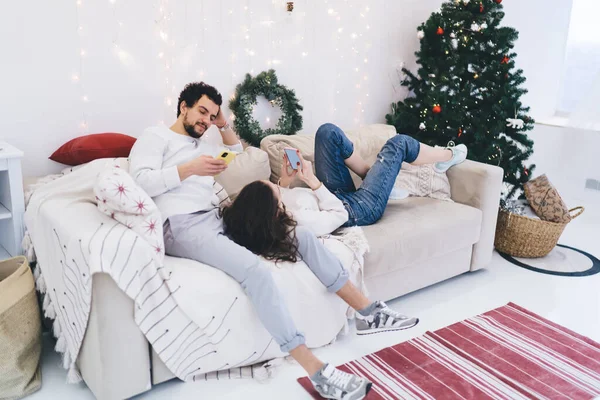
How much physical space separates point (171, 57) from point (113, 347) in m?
1.55

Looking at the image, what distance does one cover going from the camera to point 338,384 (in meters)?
1.71

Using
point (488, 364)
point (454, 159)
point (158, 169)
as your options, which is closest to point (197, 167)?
point (158, 169)

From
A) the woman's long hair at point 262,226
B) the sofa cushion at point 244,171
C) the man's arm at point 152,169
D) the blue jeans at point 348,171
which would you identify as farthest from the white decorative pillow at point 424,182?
the man's arm at point 152,169

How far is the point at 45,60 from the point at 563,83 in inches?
153

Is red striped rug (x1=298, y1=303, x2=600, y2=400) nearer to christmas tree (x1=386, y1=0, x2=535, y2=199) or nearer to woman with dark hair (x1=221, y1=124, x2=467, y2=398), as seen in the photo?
woman with dark hair (x1=221, y1=124, x2=467, y2=398)

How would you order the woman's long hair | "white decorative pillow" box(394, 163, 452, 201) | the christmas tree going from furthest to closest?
1. the christmas tree
2. "white decorative pillow" box(394, 163, 452, 201)
3. the woman's long hair

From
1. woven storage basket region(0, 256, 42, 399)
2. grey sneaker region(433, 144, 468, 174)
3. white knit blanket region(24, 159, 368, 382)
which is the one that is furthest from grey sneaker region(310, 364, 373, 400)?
grey sneaker region(433, 144, 468, 174)

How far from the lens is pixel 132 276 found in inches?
63.0

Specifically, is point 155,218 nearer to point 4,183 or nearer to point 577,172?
point 4,183

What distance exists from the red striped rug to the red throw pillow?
129 centimetres

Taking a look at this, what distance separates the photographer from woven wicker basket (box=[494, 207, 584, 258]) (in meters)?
2.94

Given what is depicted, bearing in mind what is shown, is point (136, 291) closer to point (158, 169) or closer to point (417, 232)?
point (158, 169)

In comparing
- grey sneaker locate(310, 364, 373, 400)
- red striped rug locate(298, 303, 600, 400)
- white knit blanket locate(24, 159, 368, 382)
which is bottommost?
red striped rug locate(298, 303, 600, 400)

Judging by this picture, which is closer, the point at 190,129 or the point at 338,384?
the point at 338,384
